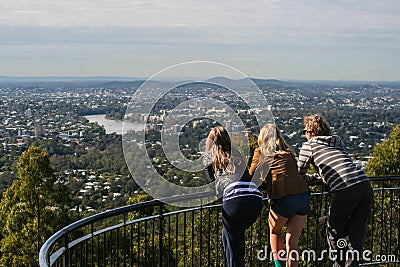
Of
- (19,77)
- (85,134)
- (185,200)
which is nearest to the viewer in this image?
(185,200)

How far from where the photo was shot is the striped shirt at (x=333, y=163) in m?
5.26

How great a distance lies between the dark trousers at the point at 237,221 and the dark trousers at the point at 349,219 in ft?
3.10

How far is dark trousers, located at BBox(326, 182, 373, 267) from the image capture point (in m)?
5.25

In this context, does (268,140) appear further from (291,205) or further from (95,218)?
(95,218)

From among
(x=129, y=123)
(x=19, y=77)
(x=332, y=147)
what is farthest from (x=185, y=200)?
(x=19, y=77)

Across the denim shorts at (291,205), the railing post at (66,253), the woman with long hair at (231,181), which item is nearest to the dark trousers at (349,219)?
the denim shorts at (291,205)

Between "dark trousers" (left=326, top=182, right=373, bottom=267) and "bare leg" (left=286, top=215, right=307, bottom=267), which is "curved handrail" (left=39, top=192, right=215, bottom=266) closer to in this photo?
"bare leg" (left=286, top=215, right=307, bottom=267)

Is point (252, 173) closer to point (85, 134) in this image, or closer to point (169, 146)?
point (169, 146)

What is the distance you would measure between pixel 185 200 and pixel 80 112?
25947mm

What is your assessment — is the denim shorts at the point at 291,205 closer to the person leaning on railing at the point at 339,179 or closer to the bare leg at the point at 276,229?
the bare leg at the point at 276,229

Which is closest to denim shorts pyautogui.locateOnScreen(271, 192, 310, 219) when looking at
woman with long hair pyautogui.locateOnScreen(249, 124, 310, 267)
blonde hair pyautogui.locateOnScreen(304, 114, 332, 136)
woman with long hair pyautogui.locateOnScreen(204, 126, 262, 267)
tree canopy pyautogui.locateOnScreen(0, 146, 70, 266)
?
woman with long hair pyautogui.locateOnScreen(249, 124, 310, 267)

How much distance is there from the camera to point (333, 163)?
5.29 m

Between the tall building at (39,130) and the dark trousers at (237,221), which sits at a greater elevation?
the dark trousers at (237,221)

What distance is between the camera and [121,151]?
4.56 metres
